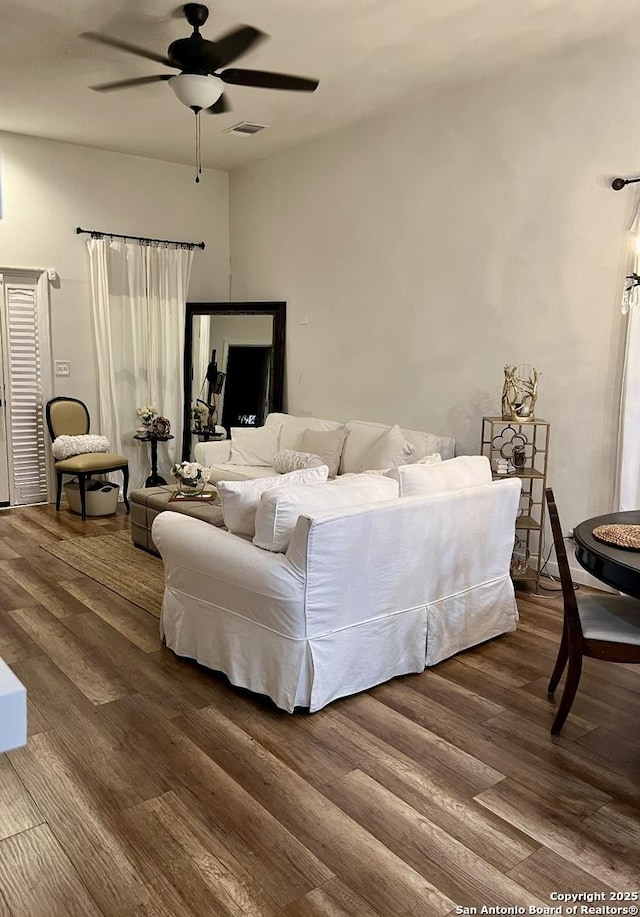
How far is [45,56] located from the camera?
14.1ft

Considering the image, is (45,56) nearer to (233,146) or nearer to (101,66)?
(101,66)

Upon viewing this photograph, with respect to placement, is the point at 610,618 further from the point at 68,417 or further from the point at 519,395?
the point at 68,417

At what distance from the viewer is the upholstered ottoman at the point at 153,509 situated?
176 inches

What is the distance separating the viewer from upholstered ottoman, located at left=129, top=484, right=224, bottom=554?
4.47 meters

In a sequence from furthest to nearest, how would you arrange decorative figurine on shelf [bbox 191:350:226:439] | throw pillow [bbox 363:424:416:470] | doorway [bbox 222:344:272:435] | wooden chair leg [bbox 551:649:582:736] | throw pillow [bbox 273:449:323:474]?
decorative figurine on shelf [bbox 191:350:226:439], doorway [bbox 222:344:272:435], throw pillow [bbox 273:449:323:474], throw pillow [bbox 363:424:416:470], wooden chair leg [bbox 551:649:582:736]

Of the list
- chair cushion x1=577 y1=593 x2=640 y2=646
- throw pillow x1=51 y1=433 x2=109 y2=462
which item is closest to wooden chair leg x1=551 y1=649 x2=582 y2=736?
chair cushion x1=577 y1=593 x2=640 y2=646

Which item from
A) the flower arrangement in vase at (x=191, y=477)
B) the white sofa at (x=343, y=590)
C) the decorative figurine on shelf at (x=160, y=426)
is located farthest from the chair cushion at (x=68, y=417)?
the white sofa at (x=343, y=590)

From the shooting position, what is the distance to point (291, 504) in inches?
113

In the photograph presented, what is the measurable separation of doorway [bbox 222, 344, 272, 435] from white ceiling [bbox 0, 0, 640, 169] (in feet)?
6.49

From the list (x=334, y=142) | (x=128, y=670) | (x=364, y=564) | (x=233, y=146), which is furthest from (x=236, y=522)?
(x=233, y=146)

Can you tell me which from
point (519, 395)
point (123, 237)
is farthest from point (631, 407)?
point (123, 237)

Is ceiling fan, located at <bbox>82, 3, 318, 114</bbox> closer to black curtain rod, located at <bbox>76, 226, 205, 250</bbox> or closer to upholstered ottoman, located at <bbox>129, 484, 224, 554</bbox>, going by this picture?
upholstered ottoman, located at <bbox>129, 484, 224, 554</bbox>

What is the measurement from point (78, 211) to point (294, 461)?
3.15m

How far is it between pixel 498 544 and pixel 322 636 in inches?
48.0
